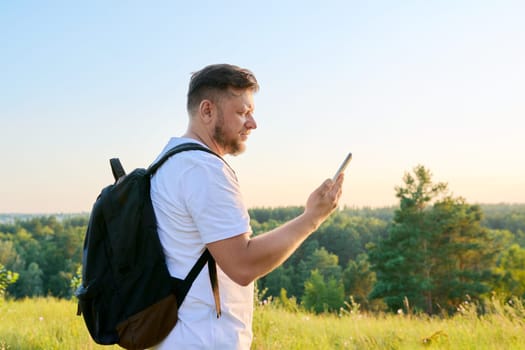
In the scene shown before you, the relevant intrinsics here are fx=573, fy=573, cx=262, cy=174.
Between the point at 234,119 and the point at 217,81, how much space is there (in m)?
0.15

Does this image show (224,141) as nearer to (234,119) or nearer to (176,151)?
(234,119)

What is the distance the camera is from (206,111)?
6.64 ft

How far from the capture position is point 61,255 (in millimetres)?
61250

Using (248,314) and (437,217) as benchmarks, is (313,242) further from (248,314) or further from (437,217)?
(248,314)

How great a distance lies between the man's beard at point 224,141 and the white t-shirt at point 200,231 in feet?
0.41

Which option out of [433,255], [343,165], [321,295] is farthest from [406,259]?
[343,165]

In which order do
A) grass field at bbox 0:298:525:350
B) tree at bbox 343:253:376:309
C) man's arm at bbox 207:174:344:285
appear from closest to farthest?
man's arm at bbox 207:174:344:285 → grass field at bbox 0:298:525:350 → tree at bbox 343:253:376:309

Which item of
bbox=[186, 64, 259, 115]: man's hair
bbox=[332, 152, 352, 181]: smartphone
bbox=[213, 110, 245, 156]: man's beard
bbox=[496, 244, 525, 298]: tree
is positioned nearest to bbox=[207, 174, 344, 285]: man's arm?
bbox=[332, 152, 352, 181]: smartphone

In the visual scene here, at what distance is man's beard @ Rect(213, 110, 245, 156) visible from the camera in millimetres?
2029

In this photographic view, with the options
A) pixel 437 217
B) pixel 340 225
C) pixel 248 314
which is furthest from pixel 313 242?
pixel 248 314

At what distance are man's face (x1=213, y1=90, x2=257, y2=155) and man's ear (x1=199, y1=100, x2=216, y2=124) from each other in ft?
0.08

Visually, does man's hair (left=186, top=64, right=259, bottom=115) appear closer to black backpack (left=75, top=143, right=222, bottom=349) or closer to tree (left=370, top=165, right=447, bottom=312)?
black backpack (left=75, top=143, right=222, bottom=349)

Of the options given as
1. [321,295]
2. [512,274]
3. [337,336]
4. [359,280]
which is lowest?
[321,295]

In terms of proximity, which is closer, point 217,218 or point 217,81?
point 217,218
